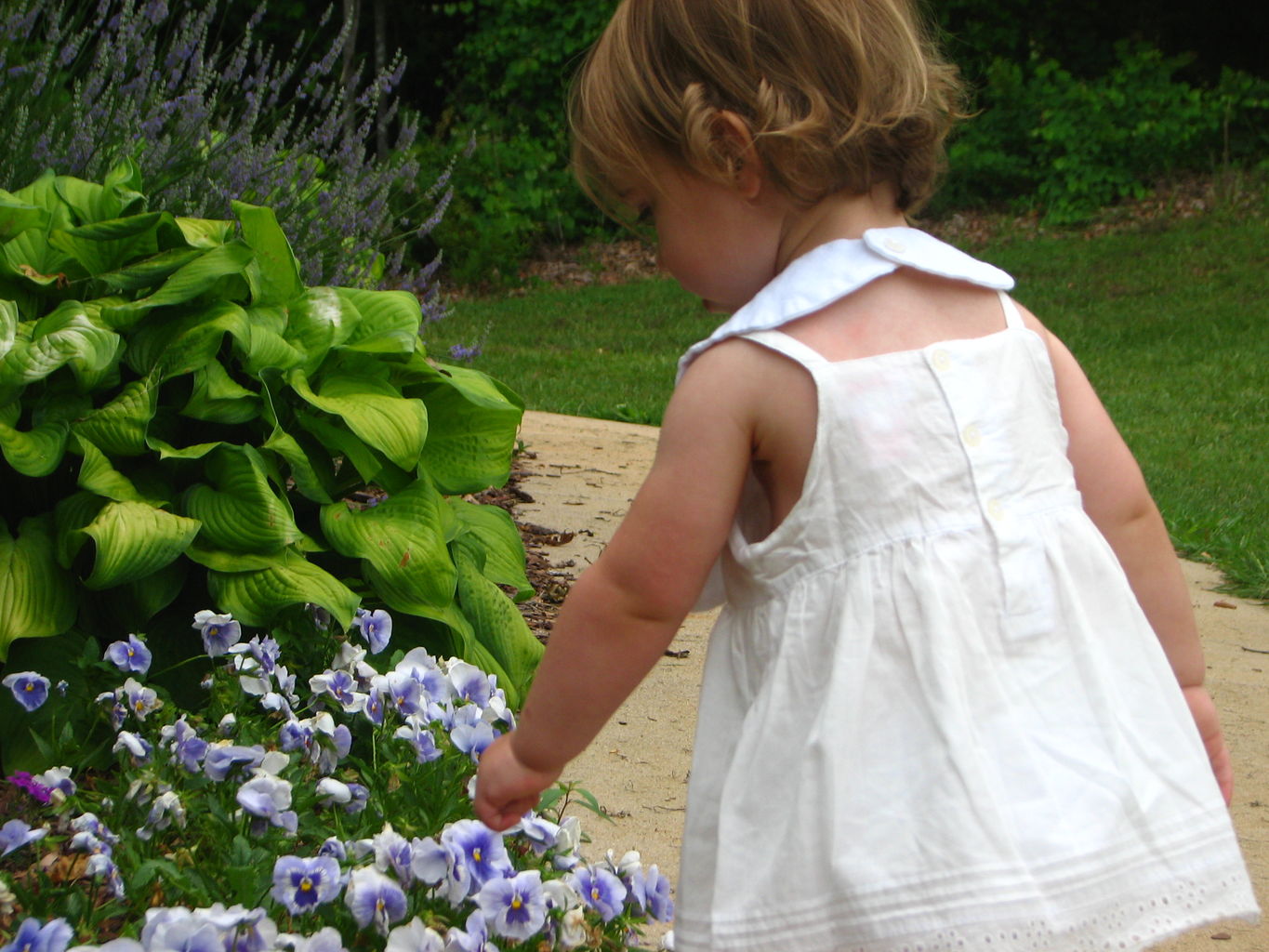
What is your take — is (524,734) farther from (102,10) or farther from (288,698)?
(102,10)

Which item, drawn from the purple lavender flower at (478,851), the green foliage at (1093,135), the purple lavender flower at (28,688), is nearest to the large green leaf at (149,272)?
the purple lavender flower at (28,688)

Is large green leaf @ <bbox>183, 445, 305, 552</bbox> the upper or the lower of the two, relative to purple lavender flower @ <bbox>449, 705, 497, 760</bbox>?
lower

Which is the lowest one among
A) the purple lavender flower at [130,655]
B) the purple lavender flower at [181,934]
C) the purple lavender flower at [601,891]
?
the purple lavender flower at [130,655]

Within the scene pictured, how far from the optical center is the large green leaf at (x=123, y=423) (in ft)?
7.90

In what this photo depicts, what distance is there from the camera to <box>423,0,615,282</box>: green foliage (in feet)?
48.0

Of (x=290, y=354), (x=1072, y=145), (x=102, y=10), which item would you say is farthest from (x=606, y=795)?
(x=1072, y=145)

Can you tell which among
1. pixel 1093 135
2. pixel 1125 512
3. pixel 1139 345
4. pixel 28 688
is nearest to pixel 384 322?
pixel 28 688

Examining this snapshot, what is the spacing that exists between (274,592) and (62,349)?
0.54 metres

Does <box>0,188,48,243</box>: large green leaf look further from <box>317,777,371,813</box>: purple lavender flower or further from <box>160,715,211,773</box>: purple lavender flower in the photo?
<box>317,777,371,813</box>: purple lavender flower

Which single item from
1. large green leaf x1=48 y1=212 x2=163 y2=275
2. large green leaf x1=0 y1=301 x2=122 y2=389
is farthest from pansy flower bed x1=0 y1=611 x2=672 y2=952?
large green leaf x1=48 y1=212 x2=163 y2=275

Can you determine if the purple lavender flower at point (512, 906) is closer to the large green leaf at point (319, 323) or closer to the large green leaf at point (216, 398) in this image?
the large green leaf at point (216, 398)

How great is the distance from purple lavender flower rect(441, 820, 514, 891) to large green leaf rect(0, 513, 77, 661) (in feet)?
3.25

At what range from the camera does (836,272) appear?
1.49m

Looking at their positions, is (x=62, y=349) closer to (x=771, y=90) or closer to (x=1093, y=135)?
A: (x=771, y=90)
